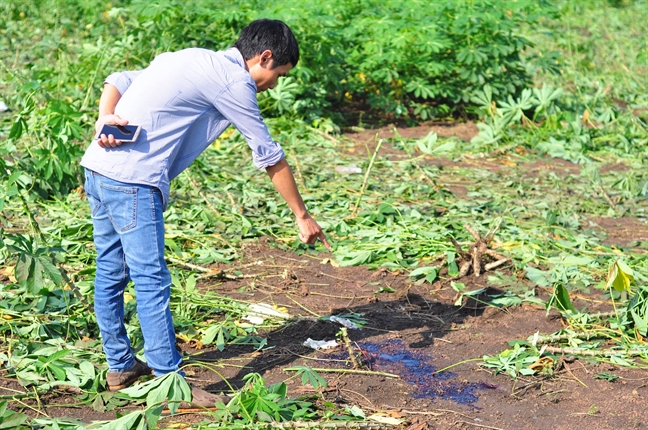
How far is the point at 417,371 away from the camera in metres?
3.69

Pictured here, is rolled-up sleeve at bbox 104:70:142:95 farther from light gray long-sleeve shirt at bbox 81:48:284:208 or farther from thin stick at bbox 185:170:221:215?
thin stick at bbox 185:170:221:215

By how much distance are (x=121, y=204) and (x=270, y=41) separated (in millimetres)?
810

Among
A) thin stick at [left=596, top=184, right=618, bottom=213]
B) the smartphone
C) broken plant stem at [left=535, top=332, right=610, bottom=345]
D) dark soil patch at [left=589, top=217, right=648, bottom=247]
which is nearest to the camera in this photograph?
the smartphone

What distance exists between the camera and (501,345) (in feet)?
12.9

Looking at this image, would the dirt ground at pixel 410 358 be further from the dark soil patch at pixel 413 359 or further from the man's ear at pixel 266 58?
the man's ear at pixel 266 58

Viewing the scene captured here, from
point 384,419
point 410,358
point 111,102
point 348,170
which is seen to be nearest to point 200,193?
point 348,170

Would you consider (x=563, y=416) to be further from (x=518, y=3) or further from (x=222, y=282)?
(x=518, y=3)

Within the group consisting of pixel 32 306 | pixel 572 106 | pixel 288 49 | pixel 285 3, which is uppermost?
pixel 288 49

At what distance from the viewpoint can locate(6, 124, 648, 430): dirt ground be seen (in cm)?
331

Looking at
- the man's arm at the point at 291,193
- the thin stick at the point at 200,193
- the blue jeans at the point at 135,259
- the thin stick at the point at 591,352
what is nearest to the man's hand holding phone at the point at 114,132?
the blue jeans at the point at 135,259

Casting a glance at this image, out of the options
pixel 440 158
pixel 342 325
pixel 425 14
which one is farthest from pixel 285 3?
pixel 342 325

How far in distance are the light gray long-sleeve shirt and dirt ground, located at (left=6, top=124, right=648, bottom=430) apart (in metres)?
0.98

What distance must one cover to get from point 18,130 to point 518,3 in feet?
16.7

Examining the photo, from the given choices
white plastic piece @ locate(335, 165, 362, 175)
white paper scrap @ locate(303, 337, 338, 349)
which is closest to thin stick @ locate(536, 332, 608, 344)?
white paper scrap @ locate(303, 337, 338, 349)
